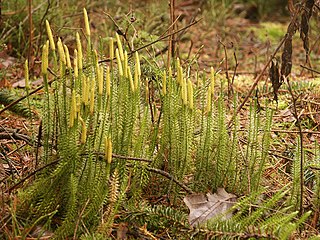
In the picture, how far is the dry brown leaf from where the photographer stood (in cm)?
172

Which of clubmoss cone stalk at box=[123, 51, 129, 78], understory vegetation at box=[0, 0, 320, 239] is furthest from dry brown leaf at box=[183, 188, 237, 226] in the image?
clubmoss cone stalk at box=[123, 51, 129, 78]

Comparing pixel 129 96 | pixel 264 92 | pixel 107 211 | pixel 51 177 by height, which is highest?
pixel 129 96

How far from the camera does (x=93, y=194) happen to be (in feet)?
5.39

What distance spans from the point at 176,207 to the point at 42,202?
1.59 ft

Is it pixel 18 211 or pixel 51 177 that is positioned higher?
pixel 51 177

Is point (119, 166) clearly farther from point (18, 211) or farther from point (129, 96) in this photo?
point (18, 211)

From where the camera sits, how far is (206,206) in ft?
5.83

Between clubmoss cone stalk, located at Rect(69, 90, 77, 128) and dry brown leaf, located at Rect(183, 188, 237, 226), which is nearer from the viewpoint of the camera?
clubmoss cone stalk, located at Rect(69, 90, 77, 128)

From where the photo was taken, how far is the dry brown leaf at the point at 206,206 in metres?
1.72

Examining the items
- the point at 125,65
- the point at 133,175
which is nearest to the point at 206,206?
the point at 133,175

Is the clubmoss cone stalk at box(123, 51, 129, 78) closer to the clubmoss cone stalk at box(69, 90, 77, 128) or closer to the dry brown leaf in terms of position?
the clubmoss cone stalk at box(69, 90, 77, 128)

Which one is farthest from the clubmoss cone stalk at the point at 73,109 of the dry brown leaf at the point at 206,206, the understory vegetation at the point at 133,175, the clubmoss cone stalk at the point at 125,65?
the dry brown leaf at the point at 206,206

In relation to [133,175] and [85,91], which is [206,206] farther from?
[85,91]

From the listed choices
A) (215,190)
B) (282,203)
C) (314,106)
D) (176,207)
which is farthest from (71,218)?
(314,106)
